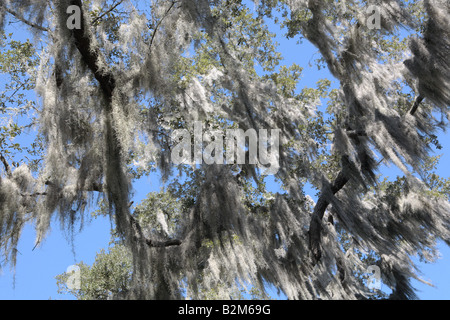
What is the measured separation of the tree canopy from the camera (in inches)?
248

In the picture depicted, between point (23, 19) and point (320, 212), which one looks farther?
point (320, 212)

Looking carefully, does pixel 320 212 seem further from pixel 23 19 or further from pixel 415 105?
pixel 23 19

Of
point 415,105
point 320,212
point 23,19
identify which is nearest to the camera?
point 23,19

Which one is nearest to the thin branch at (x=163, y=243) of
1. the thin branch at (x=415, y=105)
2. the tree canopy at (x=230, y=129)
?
the tree canopy at (x=230, y=129)

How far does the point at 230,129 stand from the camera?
8.11m

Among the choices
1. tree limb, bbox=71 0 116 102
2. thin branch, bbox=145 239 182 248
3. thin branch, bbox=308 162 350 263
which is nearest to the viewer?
tree limb, bbox=71 0 116 102

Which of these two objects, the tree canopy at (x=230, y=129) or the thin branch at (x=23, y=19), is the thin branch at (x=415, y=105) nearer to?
the tree canopy at (x=230, y=129)

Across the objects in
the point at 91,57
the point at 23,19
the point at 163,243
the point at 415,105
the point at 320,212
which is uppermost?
the point at 23,19

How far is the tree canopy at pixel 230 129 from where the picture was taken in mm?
6289

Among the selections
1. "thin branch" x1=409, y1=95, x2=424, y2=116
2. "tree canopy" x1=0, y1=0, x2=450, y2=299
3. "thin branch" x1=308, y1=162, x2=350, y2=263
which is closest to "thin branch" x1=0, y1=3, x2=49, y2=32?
"tree canopy" x1=0, y1=0, x2=450, y2=299

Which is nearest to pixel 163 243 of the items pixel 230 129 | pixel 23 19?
pixel 230 129

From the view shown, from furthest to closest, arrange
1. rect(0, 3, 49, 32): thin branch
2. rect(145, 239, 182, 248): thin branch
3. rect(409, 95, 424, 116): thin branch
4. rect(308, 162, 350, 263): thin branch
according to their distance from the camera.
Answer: rect(308, 162, 350, 263): thin branch, rect(409, 95, 424, 116): thin branch, rect(145, 239, 182, 248): thin branch, rect(0, 3, 49, 32): thin branch

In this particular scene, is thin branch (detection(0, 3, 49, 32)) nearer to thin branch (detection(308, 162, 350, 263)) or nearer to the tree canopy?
the tree canopy

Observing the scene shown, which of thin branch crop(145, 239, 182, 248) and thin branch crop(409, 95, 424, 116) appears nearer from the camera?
thin branch crop(145, 239, 182, 248)
